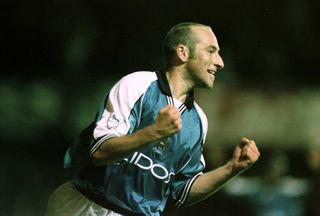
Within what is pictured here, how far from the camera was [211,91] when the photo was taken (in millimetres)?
1268

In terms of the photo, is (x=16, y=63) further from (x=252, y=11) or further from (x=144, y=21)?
(x=252, y=11)

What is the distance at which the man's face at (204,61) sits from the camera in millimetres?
1190

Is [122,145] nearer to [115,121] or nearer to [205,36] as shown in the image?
[115,121]

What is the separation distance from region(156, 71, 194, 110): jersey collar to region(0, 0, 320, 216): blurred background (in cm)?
8

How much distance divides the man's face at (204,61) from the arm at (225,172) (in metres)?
0.16

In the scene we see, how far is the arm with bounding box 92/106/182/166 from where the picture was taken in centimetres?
96

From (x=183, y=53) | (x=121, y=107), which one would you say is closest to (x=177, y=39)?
(x=183, y=53)

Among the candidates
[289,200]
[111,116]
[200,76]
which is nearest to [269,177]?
[289,200]

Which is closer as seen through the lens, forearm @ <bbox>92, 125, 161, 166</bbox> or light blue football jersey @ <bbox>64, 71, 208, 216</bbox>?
forearm @ <bbox>92, 125, 161, 166</bbox>

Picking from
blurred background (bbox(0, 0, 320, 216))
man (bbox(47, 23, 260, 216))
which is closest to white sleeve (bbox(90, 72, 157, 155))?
man (bbox(47, 23, 260, 216))

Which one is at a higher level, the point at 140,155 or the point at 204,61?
the point at 204,61

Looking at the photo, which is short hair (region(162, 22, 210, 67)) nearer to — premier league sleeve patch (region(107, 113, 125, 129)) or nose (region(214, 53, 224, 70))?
nose (region(214, 53, 224, 70))

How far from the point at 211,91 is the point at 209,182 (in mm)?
195

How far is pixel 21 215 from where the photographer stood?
1287 mm
